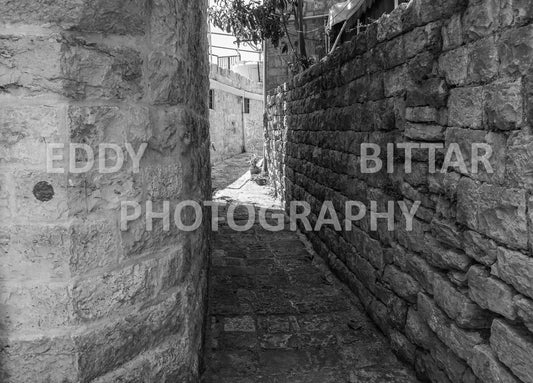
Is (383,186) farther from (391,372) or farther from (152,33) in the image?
(152,33)

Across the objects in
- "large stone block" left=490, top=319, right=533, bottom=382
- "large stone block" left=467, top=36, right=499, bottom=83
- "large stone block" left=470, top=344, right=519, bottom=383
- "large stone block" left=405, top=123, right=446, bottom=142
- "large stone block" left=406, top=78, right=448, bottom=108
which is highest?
"large stone block" left=467, top=36, right=499, bottom=83

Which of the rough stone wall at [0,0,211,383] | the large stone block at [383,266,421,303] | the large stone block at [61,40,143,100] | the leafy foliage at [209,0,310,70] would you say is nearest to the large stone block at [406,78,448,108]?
the large stone block at [383,266,421,303]

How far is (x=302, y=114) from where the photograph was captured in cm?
625

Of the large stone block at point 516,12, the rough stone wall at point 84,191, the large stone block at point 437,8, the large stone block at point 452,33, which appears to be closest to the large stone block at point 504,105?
the large stone block at point 516,12

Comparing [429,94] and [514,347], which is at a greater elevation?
[429,94]

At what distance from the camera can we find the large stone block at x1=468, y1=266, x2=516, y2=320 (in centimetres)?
190

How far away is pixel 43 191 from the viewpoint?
1.65 metres

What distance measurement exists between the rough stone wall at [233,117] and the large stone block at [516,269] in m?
13.1

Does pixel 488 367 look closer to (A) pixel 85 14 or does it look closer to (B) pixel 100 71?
(B) pixel 100 71

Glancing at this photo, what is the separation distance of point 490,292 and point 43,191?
1.77m

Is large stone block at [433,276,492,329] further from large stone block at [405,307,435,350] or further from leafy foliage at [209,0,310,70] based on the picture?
leafy foliage at [209,0,310,70]

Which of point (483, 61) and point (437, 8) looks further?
point (437, 8)

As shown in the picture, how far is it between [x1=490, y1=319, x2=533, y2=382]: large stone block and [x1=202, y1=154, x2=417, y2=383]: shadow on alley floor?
37.8 inches

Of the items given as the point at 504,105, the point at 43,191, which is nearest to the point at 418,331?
the point at 504,105
